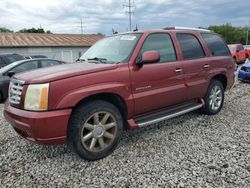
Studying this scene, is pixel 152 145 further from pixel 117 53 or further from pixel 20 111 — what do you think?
pixel 20 111

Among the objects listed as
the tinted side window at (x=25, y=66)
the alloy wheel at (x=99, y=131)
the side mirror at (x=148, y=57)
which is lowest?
the alloy wheel at (x=99, y=131)

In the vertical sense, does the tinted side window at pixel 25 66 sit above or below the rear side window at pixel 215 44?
below

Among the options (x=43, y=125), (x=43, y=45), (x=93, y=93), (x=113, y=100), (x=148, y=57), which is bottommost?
(x=43, y=125)

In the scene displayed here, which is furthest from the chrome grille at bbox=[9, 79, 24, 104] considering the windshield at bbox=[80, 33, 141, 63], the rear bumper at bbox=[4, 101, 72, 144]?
the windshield at bbox=[80, 33, 141, 63]

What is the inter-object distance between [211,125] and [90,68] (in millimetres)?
2787

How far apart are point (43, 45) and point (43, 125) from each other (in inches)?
953

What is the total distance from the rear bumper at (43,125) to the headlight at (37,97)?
0.08m

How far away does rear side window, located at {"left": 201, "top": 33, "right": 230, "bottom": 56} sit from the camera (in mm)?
5109

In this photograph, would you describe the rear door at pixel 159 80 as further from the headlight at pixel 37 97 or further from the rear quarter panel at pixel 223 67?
the headlight at pixel 37 97

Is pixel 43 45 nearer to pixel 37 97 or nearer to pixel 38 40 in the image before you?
pixel 38 40

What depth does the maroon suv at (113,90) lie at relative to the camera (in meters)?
2.93

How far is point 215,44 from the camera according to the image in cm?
531

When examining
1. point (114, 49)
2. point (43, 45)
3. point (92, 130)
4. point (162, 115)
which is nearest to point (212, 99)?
point (162, 115)


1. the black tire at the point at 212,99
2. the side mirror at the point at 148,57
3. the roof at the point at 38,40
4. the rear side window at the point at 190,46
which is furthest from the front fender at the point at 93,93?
the roof at the point at 38,40
